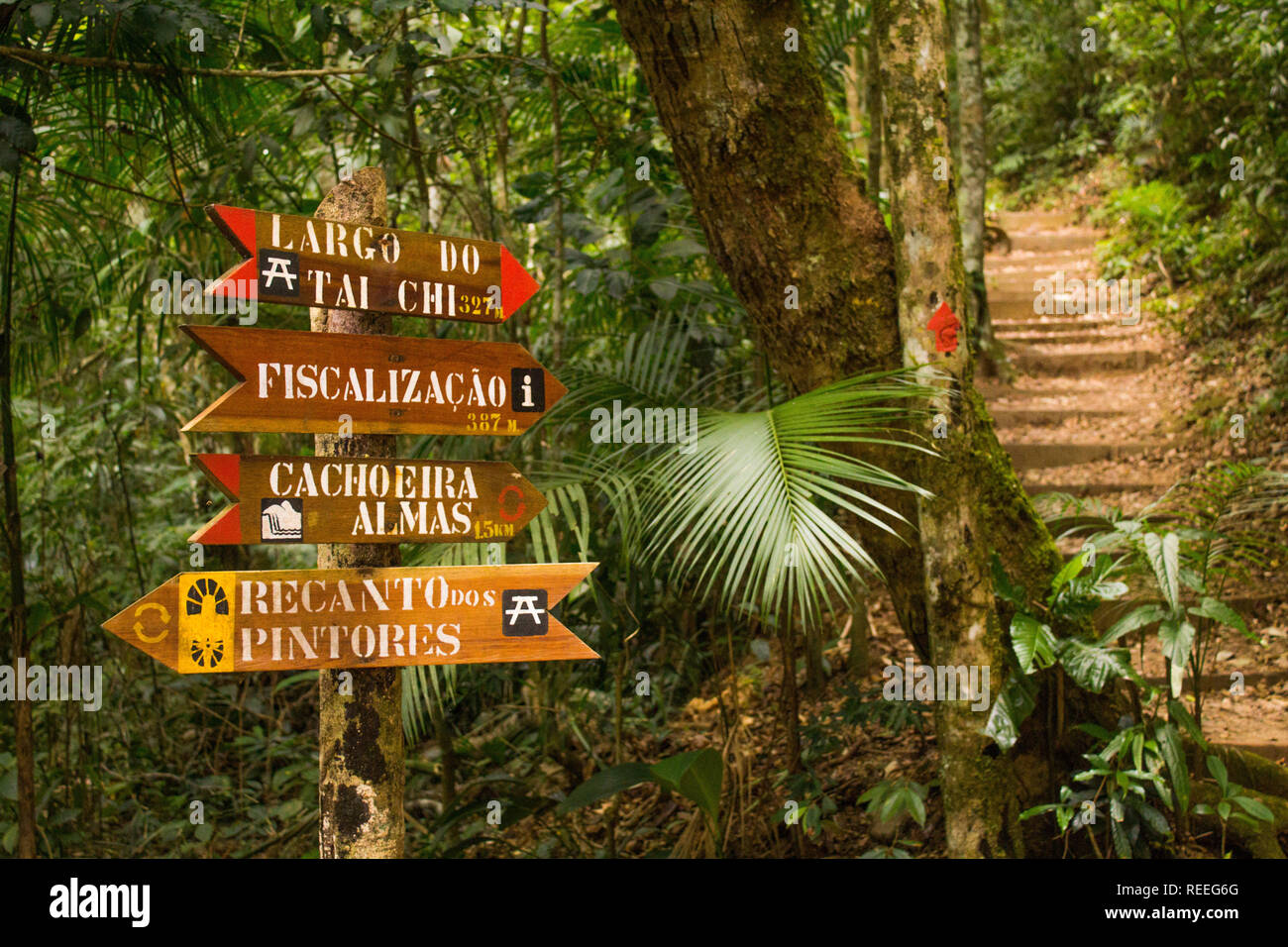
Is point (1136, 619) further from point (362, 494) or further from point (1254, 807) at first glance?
point (362, 494)

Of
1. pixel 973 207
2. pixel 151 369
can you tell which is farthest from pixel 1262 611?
pixel 151 369

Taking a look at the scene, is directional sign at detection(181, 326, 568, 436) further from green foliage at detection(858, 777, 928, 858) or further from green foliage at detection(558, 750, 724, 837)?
green foliage at detection(858, 777, 928, 858)

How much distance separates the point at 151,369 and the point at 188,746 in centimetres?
187

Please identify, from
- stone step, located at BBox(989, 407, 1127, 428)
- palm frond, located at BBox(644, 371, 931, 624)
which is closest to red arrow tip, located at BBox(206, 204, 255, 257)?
palm frond, located at BBox(644, 371, 931, 624)

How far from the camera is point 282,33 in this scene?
14.5 feet

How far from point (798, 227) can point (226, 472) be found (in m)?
1.94

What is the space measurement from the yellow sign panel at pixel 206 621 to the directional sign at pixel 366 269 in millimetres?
582

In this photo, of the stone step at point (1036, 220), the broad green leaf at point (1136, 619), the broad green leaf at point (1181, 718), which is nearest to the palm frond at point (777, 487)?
the broad green leaf at point (1136, 619)

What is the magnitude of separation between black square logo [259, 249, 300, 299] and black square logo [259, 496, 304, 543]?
430 mm

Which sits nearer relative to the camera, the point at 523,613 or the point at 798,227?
the point at 523,613

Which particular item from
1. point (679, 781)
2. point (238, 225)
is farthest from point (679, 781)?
point (238, 225)

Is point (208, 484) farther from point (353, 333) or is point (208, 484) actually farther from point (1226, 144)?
point (1226, 144)

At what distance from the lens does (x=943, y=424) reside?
10.2ft

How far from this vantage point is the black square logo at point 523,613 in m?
2.22
